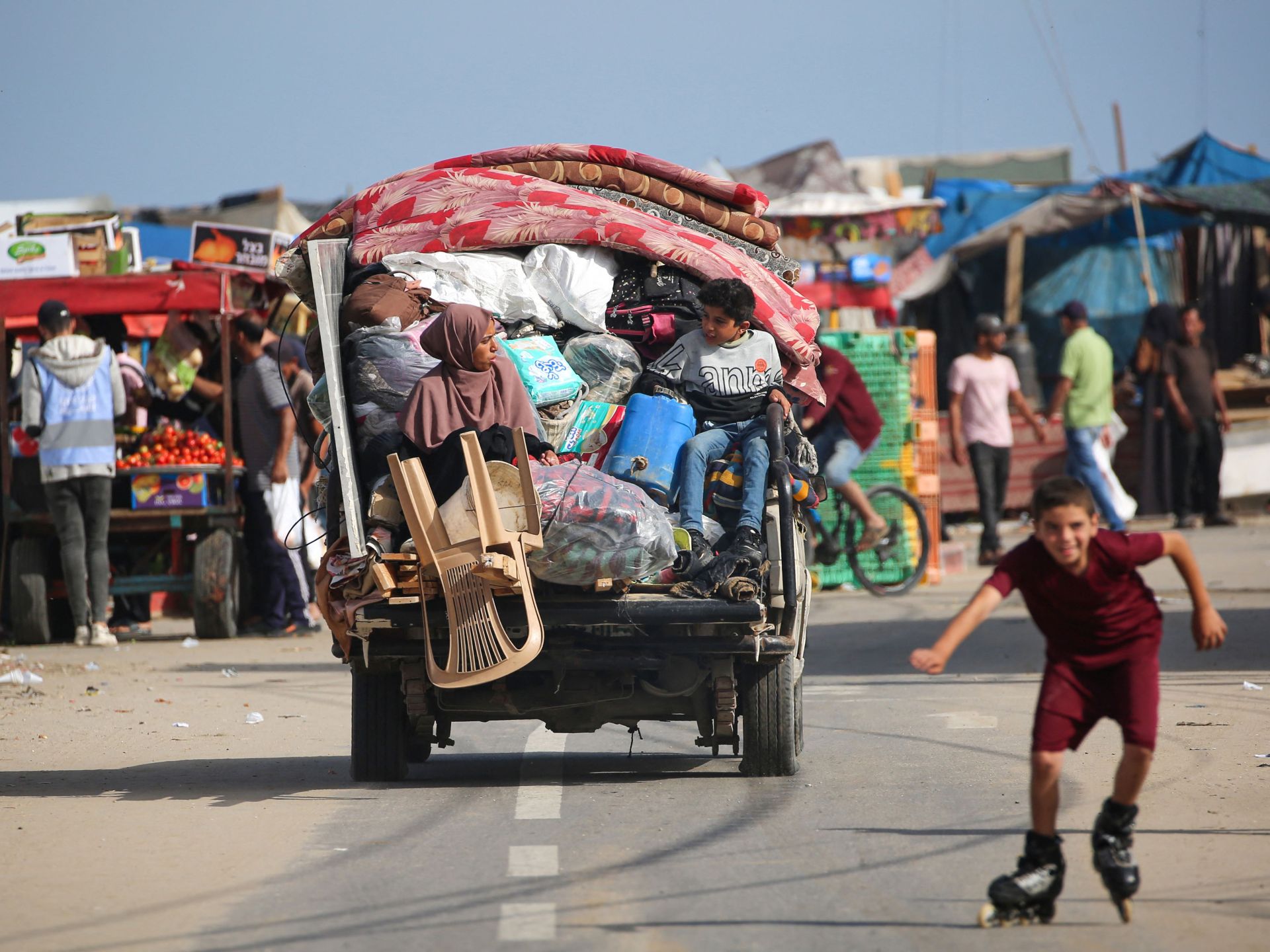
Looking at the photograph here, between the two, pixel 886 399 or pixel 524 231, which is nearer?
pixel 524 231

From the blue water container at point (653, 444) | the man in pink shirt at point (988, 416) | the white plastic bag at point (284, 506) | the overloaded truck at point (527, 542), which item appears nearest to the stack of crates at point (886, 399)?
the man in pink shirt at point (988, 416)

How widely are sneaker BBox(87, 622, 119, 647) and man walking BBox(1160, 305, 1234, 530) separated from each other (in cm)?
1195

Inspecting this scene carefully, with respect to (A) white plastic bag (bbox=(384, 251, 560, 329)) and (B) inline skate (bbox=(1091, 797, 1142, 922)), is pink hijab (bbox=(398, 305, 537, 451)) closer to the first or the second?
(A) white plastic bag (bbox=(384, 251, 560, 329))

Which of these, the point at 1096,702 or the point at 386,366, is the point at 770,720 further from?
the point at 1096,702

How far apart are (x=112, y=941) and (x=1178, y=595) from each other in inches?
460

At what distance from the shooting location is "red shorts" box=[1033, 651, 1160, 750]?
4.85 meters

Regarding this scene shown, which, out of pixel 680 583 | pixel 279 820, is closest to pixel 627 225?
pixel 680 583

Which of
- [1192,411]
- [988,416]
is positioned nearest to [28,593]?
[988,416]

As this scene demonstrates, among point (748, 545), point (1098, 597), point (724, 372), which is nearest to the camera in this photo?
point (1098, 597)

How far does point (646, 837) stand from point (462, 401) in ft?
6.69

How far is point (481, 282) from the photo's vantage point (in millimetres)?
8156

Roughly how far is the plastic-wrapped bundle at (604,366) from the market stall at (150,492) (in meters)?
6.22

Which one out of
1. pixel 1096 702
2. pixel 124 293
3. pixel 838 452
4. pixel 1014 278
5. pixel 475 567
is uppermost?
pixel 1014 278

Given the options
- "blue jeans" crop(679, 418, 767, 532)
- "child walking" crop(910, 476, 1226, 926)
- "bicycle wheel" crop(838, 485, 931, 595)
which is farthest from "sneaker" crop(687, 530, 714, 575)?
"bicycle wheel" crop(838, 485, 931, 595)
